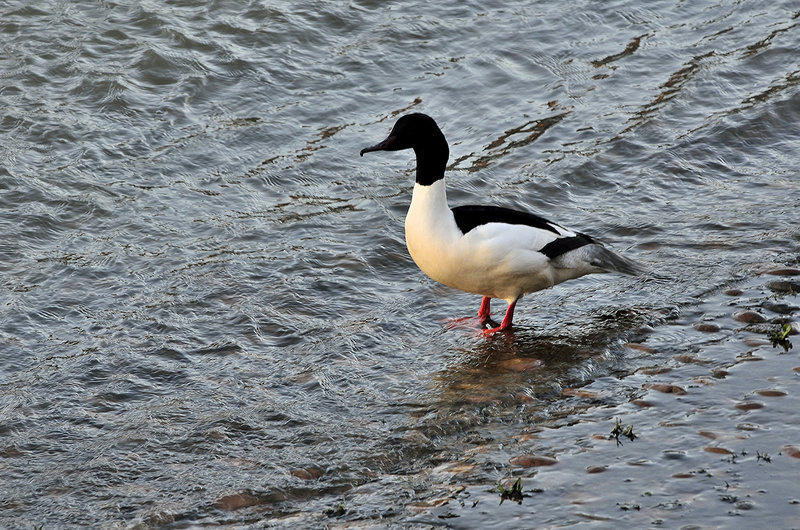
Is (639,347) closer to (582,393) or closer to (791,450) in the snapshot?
(582,393)

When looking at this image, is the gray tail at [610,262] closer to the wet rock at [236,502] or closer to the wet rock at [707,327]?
the wet rock at [707,327]

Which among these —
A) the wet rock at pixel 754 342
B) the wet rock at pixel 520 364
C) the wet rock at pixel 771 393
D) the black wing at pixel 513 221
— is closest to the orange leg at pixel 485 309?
the black wing at pixel 513 221

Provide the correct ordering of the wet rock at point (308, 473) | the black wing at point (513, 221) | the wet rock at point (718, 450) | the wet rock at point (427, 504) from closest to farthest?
the wet rock at point (427, 504), the wet rock at point (718, 450), the wet rock at point (308, 473), the black wing at point (513, 221)

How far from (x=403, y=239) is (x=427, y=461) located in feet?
11.8

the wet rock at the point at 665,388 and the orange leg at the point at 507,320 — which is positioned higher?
the wet rock at the point at 665,388

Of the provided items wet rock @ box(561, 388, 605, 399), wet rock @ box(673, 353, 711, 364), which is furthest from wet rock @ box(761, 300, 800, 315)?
wet rock @ box(561, 388, 605, 399)

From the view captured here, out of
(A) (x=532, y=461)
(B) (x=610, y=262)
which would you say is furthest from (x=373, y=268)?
(A) (x=532, y=461)

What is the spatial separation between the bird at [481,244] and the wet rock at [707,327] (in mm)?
809

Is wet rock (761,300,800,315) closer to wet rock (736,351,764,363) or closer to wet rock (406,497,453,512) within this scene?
wet rock (736,351,764,363)

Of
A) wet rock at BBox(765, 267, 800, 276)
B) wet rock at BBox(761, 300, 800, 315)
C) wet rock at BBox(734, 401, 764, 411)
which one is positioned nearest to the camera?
wet rock at BBox(734, 401, 764, 411)

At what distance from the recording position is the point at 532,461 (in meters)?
5.18

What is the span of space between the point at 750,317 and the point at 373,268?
2.96 metres

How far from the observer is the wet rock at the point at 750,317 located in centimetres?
670

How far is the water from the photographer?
16.9 ft
